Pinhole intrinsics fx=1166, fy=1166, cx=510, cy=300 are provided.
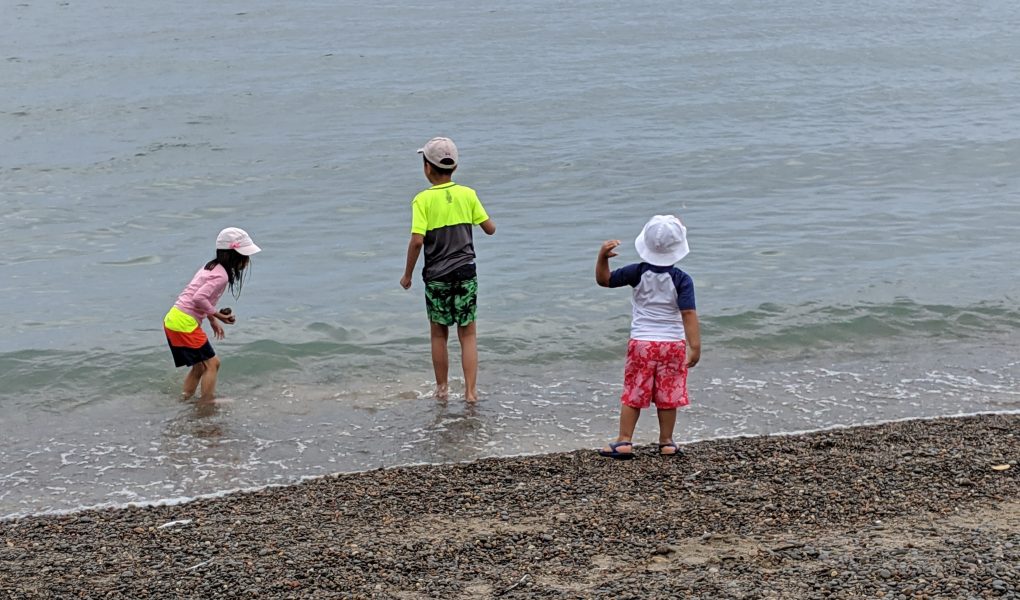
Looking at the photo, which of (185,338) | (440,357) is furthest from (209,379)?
(440,357)

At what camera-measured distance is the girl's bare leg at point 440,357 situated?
334 inches

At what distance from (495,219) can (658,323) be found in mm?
8186

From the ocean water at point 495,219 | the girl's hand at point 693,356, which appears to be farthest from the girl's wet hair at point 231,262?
the girl's hand at point 693,356

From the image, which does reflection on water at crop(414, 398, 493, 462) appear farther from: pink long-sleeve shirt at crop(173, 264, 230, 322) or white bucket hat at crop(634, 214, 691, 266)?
white bucket hat at crop(634, 214, 691, 266)

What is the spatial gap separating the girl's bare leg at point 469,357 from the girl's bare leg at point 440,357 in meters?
0.12

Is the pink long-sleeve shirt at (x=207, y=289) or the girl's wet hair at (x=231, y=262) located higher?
the girl's wet hair at (x=231, y=262)

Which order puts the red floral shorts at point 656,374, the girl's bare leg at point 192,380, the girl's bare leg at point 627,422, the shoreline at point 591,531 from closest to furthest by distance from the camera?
1. the shoreline at point 591,531
2. the red floral shorts at point 656,374
3. the girl's bare leg at point 627,422
4. the girl's bare leg at point 192,380

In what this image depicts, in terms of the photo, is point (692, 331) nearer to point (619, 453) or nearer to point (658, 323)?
point (658, 323)

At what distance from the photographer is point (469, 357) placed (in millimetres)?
8594

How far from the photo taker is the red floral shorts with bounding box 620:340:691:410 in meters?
6.79

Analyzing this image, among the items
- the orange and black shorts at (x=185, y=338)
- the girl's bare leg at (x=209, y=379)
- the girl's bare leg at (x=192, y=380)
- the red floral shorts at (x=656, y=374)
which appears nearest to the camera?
the red floral shorts at (x=656, y=374)

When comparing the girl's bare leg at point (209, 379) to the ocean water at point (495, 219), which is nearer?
the ocean water at point (495, 219)

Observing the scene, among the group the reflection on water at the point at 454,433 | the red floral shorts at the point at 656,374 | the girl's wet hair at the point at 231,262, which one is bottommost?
the reflection on water at the point at 454,433

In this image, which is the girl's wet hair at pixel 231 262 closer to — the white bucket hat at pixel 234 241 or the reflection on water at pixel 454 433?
the white bucket hat at pixel 234 241
